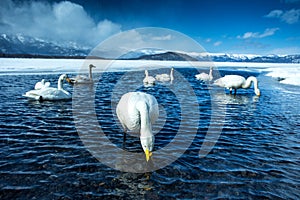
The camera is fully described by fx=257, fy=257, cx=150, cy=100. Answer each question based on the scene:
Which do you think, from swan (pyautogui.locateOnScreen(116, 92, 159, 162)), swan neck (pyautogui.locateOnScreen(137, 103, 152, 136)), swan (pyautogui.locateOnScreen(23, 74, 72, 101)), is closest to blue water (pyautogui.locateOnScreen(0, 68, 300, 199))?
swan (pyautogui.locateOnScreen(116, 92, 159, 162))

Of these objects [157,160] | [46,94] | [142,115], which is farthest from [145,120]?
[46,94]

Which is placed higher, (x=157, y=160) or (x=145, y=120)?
(x=145, y=120)

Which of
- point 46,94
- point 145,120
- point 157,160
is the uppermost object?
point 145,120

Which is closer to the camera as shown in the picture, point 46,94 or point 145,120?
point 145,120

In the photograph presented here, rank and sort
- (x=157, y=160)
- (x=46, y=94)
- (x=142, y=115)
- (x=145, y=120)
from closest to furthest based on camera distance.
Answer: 1. (x=145, y=120)
2. (x=142, y=115)
3. (x=157, y=160)
4. (x=46, y=94)

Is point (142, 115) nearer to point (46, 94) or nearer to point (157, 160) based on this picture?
point (157, 160)

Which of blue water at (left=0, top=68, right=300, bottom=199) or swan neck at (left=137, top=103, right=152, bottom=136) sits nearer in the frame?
blue water at (left=0, top=68, right=300, bottom=199)

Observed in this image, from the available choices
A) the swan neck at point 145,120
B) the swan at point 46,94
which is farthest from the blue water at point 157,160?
the swan at point 46,94

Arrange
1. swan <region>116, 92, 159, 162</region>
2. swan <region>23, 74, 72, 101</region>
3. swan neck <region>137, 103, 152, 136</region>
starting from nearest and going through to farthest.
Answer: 1. swan <region>116, 92, 159, 162</region>
2. swan neck <region>137, 103, 152, 136</region>
3. swan <region>23, 74, 72, 101</region>

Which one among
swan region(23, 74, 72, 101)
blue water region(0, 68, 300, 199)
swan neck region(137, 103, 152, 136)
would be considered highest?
swan neck region(137, 103, 152, 136)

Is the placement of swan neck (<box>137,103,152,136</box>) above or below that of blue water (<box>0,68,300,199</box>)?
above

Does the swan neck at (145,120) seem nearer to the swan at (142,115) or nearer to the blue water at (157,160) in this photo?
the swan at (142,115)

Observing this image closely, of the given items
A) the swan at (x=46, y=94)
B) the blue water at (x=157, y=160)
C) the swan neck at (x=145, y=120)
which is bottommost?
the blue water at (x=157, y=160)

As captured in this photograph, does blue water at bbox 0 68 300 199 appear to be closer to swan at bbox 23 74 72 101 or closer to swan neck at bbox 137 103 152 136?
swan neck at bbox 137 103 152 136
